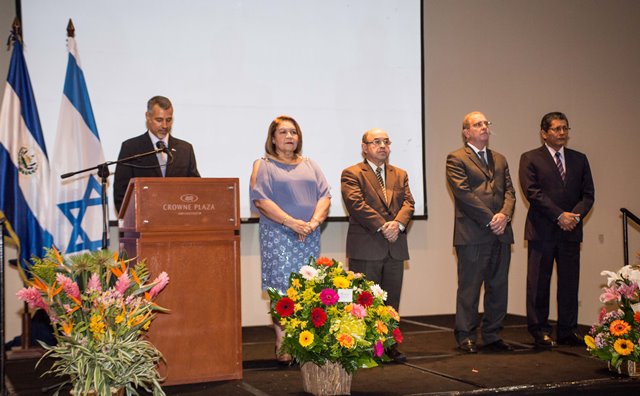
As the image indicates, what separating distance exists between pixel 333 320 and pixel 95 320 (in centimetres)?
110

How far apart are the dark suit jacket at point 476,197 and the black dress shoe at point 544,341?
721 millimetres

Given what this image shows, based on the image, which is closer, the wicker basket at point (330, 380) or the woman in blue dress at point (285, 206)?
the wicker basket at point (330, 380)

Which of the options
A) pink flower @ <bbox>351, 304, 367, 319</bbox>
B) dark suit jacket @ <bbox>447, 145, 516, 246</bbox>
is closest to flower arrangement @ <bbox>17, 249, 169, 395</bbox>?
pink flower @ <bbox>351, 304, 367, 319</bbox>

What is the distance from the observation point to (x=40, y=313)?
5.23 m

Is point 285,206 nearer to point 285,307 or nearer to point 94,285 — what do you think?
point 285,307

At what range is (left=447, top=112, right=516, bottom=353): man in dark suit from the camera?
5020 millimetres

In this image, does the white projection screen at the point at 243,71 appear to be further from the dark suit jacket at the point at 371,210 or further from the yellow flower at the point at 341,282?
the yellow flower at the point at 341,282

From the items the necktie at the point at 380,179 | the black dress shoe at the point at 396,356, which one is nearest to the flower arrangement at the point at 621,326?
the black dress shoe at the point at 396,356

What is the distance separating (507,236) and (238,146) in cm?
236

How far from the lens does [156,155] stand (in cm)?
466

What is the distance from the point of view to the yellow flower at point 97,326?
10.3 ft

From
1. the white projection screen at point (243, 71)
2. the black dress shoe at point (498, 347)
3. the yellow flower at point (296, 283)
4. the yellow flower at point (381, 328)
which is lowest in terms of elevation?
the black dress shoe at point (498, 347)

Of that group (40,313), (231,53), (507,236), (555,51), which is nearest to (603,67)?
(555,51)

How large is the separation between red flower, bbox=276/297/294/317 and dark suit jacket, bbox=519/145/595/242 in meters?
2.45
